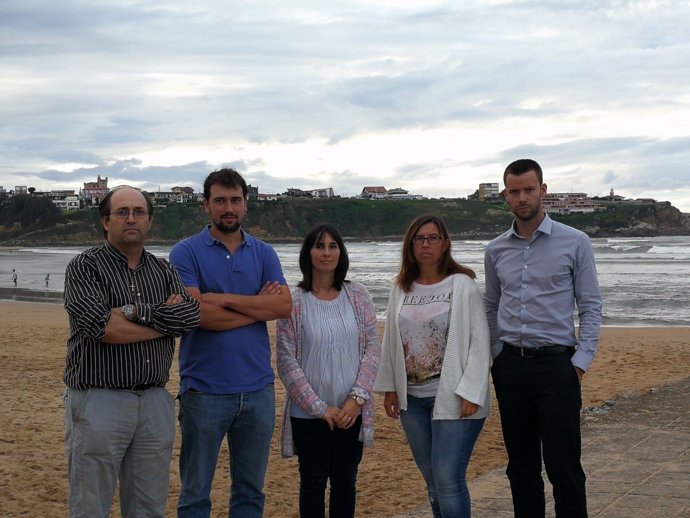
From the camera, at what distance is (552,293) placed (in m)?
3.72

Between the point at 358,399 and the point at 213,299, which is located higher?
the point at 213,299

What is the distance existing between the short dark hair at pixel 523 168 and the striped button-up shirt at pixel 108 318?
1.55m

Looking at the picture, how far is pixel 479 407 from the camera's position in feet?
11.9

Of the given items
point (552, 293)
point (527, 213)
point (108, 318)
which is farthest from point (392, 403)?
point (108, 318)

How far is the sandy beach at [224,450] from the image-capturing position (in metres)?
5.31

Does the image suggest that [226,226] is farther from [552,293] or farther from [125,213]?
[552,293]

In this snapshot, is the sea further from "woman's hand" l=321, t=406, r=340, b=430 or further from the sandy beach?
"woman's hand" l=321, t=406, r=340, b=430

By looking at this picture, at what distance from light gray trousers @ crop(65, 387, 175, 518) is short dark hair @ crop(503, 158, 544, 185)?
5.97ft

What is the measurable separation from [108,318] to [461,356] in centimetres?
151

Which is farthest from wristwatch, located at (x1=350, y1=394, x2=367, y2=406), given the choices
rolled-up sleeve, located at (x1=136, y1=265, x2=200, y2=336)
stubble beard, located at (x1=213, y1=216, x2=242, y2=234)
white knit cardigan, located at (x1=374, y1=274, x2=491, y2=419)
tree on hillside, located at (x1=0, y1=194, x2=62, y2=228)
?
tree on hillside, located at (x1=0, y1=194, x2=62, y2=228)

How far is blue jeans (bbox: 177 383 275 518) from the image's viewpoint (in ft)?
11.6

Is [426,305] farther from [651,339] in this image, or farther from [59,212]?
[59,212]

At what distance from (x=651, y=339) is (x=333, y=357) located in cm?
1186

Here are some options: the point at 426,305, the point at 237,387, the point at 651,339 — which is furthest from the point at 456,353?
the point at 651,339
